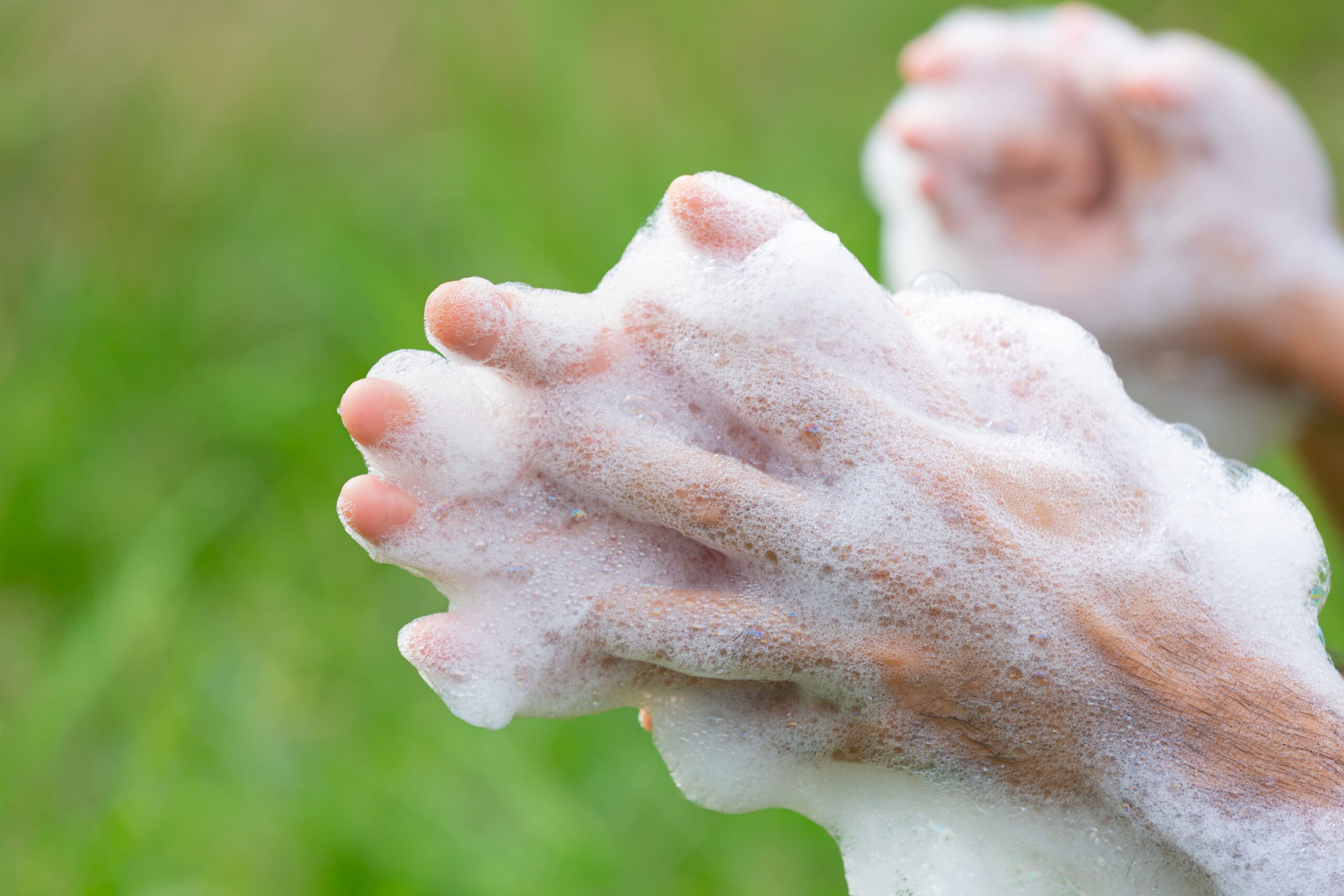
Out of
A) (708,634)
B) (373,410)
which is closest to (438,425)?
(373,410)

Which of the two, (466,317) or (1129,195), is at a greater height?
(466,317)

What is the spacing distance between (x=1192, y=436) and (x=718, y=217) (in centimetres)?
31

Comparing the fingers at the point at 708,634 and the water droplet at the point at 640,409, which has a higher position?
the water droplet at the point at 640,409

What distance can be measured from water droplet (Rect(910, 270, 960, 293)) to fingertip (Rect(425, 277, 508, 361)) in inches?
11.7

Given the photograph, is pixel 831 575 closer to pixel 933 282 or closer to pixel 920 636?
pixel 920 636

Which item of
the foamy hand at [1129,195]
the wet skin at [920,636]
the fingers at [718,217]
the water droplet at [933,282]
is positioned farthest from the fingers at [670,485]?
the foamy hand at [1129,195]

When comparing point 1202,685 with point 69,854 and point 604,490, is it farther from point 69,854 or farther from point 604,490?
point 69,854

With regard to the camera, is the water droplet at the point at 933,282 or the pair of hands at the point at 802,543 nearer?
the pair of hands at the point at 802,543

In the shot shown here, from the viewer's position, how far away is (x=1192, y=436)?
0.69 meters

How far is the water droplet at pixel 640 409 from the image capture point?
57 cm

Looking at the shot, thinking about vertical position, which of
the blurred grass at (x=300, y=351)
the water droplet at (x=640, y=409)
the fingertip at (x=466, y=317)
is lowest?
the blurred grass at (x=300, y=351)

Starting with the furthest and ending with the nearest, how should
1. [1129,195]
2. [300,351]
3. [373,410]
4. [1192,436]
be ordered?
1. [300,351]
2. [1129,195]
3. [1192,436]
4. [373,410]

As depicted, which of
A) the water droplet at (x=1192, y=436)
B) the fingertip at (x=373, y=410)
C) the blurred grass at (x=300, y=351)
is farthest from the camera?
the blurred grass at (x=300, y=351)

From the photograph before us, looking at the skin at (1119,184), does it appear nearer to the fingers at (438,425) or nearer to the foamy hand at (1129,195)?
the foamy hand at (1129,195)
